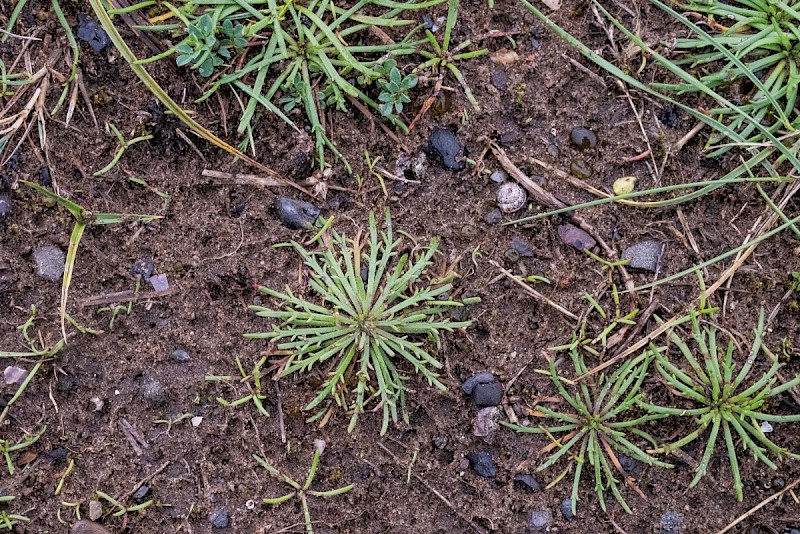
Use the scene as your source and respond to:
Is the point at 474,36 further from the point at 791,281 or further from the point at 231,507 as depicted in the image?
the point at 231,507

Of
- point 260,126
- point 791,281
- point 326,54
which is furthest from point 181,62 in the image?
point 791,281

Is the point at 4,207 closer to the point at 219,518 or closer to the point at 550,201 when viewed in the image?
the point at 219,518

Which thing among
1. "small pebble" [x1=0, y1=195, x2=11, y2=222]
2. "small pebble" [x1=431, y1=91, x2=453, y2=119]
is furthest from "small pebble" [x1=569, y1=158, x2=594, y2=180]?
"small pebble" [x1=0, y1=195, x2=11, y2=222]

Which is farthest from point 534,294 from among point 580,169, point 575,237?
point 580,169

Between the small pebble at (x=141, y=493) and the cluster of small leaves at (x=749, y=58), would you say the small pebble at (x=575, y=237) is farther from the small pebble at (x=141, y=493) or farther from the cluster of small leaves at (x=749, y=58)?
the small pebble at (x=141, y=493)

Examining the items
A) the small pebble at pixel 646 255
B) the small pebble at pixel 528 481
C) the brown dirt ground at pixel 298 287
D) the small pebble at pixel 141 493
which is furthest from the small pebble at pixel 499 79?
the small pebble at pixel 141 493

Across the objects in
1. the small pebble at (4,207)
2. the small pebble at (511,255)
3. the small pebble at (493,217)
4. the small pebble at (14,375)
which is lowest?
the small pebble at (14,375)

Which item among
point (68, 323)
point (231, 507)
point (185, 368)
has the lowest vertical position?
point (231, 507)
